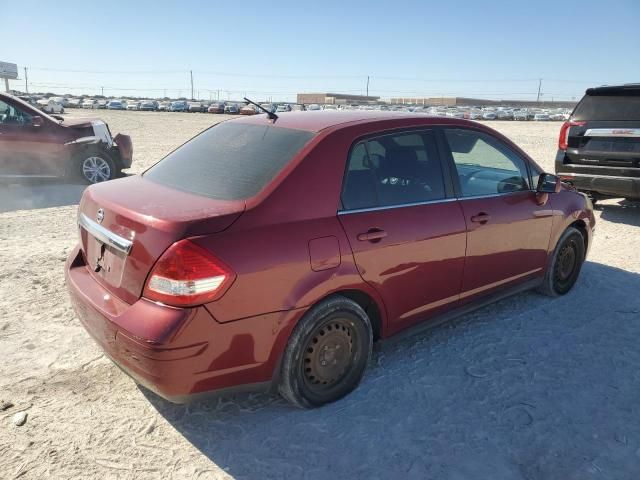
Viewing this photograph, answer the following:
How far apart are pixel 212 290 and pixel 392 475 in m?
1.26

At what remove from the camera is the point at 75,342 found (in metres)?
3.73

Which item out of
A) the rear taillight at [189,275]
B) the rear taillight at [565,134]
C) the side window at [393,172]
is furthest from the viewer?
the rear taillight at [565,134]

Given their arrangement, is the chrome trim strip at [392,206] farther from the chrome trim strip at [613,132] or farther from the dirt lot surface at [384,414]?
the chrome trim strip at [613,132]

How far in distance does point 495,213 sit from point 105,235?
266 centimetres

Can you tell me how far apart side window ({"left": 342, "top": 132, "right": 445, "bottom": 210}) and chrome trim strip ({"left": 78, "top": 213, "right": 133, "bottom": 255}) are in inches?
46.8

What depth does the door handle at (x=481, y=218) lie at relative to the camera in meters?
3.66

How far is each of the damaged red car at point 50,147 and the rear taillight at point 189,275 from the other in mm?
8118

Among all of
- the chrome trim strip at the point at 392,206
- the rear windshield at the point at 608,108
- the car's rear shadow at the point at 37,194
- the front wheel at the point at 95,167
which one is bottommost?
the car's rear shadow at the point at 37,194

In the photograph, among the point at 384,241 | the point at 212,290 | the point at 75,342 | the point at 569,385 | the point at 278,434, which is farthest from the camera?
the point at 75,342

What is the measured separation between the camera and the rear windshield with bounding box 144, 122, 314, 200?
286cm

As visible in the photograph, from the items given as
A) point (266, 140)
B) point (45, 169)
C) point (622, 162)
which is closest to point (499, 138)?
point (266, 140)

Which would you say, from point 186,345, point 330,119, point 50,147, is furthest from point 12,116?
point 186,345

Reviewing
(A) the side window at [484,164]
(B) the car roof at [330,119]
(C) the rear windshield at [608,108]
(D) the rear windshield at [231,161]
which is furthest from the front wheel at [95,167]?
(C) the rear windshield at [608,108]

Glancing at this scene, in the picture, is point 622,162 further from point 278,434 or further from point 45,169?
point 45,169
